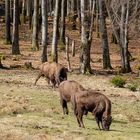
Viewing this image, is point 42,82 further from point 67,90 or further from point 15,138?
point 15,138

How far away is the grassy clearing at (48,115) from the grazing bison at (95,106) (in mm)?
324

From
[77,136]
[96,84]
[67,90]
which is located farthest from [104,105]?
[96,84]

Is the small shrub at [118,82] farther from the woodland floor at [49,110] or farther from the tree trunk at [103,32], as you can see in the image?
the tree trunk at [103,32]

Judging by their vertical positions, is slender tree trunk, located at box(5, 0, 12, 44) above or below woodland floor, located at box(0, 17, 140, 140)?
above

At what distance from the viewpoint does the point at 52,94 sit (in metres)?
21.3

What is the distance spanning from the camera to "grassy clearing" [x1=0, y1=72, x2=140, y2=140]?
13.9 meters

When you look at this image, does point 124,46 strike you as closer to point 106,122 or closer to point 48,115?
point 48,115

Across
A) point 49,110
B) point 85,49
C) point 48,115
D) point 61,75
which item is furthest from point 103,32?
point 48,115

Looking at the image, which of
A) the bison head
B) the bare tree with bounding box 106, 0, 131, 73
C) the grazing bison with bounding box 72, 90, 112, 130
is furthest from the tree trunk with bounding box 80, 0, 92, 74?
the bison head

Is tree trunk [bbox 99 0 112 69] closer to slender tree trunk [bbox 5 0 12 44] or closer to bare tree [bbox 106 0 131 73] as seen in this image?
A: bare tree [bbox 106 0 131 73]

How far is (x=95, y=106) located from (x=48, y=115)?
3315mm

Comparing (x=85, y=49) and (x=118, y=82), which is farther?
(x=85, y=49)

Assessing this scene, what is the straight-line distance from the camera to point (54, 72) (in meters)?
22.4

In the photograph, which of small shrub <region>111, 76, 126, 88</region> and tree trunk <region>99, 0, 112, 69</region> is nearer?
small shrub <region>111, 76, 126, 88</region>
